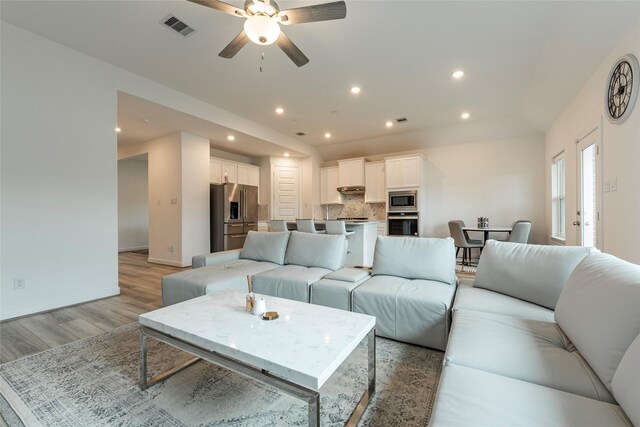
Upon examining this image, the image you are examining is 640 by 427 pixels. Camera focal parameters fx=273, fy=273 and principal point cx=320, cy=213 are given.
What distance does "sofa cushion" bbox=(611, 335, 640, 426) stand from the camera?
2.62 ft

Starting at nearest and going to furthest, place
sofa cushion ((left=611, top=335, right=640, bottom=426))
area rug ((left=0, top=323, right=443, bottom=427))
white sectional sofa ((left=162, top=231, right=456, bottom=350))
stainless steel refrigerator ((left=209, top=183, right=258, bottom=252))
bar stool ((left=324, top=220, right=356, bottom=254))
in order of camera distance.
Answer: sofa cushion ((left=611, top=335, right=640, bottom=426)), area rug ((left=0, top=323, right=443, bottom=427)), white sectional sofa ((left=162, top=231, right=456, bottom=350)), bar stool ((left=324, top=220, right=356, bottom=254)), stainless steel refrigerator ((left=209, top=183, right=258, bottom=252))

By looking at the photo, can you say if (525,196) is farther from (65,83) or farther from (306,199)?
(65,83)

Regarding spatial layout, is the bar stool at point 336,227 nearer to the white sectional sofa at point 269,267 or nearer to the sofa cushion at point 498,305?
the white sectional sofa at point 269,267

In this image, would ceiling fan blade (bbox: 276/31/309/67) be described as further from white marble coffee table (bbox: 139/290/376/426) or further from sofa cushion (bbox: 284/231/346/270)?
white marble coffee table (bbox: 139/290/376/426)

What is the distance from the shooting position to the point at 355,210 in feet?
24.8

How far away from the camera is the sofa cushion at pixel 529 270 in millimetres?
1829

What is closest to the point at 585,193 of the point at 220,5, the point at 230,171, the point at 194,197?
the point at 220,5

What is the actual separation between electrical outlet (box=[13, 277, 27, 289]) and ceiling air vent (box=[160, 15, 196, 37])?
119 inches

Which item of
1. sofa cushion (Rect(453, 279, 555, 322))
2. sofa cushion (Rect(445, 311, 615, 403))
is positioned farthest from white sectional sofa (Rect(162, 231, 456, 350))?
sofa cushion (Rect(445, 311, 615, 403))

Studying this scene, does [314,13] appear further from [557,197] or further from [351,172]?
[557,197]

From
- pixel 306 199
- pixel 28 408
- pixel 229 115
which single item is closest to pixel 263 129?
pixel 229 115

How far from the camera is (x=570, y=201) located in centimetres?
396

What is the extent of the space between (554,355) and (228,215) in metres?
5.56

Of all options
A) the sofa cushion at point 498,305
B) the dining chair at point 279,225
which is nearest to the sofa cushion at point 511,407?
the sofa cushion at point 498,305
